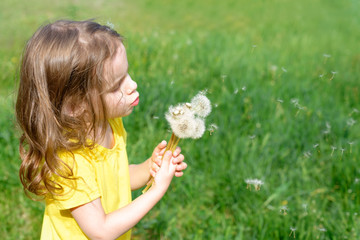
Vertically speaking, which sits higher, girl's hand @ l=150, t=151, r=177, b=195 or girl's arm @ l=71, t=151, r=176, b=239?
girl's hand @ l=150, t=151, r=177, b=195

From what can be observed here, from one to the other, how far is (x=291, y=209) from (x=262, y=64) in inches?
73.6

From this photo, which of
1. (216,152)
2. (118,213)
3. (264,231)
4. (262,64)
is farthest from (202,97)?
(262,64)

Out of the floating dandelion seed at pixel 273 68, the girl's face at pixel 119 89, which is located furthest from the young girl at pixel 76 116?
the floating dandelion seed at pixel 273 68

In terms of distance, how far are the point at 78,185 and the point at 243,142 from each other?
164cm

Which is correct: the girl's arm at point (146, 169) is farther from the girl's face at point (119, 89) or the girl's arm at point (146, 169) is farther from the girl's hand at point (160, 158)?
the girl's face at point (119, 89)

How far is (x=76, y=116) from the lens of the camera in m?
1.48

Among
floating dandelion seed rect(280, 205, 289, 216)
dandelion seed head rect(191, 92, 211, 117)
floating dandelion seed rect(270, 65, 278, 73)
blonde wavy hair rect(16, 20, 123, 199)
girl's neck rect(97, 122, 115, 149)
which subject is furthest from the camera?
floating dandelion seed rect(270, 65, 278, 73)

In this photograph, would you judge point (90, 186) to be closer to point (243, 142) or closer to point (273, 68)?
point (243, 142)

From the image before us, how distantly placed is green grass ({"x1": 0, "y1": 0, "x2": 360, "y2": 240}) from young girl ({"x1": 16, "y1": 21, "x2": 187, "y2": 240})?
57 centimetres

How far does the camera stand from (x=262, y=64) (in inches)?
157

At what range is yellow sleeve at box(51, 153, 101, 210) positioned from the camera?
1.42m

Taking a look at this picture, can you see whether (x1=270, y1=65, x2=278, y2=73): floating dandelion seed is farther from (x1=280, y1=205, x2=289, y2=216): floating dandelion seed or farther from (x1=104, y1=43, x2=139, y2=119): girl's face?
(x1=104, y1=43, x2=139, y2=119): girl's face

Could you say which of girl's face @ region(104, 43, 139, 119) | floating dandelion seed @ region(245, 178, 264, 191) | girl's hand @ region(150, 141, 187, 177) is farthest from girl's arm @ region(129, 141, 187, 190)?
floating dandelion seed @ region(245, 178, 264, 191)

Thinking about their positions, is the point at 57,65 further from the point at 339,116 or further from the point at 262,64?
the point at 262,64
